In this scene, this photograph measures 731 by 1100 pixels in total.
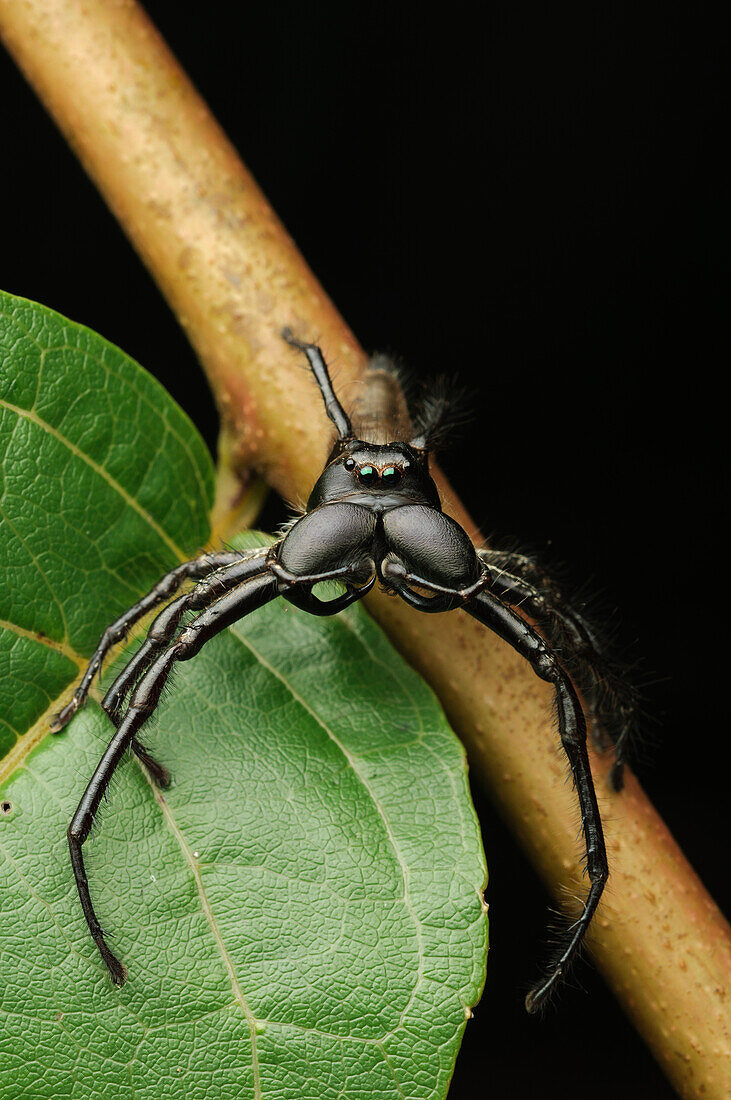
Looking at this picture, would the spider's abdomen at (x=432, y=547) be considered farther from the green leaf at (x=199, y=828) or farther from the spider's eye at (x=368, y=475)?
the green leaf at (x=199, y=828)

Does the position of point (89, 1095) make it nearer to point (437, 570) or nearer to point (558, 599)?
point (437, 570)

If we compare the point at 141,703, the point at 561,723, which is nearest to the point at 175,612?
the point at 141,703

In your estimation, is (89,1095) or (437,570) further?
(437,570)

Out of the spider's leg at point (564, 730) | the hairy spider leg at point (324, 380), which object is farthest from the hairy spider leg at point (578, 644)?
the hairy spider leg at point (324, 380)

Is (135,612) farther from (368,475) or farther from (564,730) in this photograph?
(564,730)

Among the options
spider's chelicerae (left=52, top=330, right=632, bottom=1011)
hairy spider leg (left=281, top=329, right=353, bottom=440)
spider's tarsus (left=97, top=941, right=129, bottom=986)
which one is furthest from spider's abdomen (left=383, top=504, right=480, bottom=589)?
spider's tarsus (left=97, top=941, right=129, bottom=986)

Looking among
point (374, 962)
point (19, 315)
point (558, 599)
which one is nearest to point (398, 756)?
point (374, 962)

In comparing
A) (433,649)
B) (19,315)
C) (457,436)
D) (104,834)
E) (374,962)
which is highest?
Answer: (19,315)

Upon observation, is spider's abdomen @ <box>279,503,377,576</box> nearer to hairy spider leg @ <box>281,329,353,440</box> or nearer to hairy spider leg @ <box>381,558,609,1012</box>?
hairy spider leg @ <box>381,558,609,1012</box>
